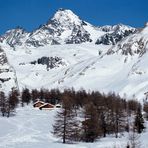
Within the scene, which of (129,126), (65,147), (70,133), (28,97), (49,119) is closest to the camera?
(65,147)

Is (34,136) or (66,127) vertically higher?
(66,127)

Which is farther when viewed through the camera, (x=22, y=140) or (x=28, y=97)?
(x=28, y=97)

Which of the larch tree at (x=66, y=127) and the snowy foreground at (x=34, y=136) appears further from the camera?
the larch tree at (x=66, y=127)

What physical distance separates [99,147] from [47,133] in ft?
85.3

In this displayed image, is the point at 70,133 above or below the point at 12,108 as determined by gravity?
below

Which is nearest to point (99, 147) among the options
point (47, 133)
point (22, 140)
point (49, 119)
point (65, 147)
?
point (65, 147)

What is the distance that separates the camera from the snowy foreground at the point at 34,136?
75.9 m

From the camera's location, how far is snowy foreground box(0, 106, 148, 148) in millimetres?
75938

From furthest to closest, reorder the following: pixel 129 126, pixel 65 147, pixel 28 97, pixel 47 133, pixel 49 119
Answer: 1. pixel 28 97
2. pixel 49 119
3. pixel 129 126
4. pixel 47 133
5. pixel 65 147

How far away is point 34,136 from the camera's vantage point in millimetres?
91938

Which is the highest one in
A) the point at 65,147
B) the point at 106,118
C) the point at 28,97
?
the point at 28,97

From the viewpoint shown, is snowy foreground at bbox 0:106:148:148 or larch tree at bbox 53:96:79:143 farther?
larch tree at bbox 53:96:79:143

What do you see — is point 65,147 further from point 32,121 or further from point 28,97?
point 28,97

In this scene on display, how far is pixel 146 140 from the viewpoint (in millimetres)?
83750
